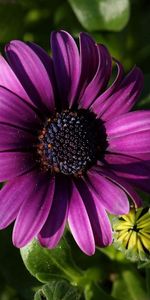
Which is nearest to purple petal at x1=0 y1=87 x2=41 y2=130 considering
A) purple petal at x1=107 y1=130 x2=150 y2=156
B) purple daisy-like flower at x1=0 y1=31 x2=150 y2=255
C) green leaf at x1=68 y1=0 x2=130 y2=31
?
purple daisy-like flower at x1=0 y1=31 x2=150 y2=255

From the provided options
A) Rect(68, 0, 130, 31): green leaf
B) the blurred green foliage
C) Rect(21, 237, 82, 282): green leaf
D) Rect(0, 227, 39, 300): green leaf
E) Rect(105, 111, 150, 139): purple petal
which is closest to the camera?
Rect(105, 111, 150, 139): purple petal

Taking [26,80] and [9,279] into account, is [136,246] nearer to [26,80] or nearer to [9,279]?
[26,80]

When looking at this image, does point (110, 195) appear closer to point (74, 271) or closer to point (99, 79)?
point (99, 79)

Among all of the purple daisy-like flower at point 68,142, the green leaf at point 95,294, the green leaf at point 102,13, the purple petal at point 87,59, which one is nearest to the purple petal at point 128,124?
the purple daisy-like flower at point 68,142

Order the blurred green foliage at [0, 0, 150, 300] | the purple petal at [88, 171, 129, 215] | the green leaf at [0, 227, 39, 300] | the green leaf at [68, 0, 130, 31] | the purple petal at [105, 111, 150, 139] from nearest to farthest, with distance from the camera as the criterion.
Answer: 1. the purple petal at [88, 171, 129, 215]
2. the purple petal at [105, 111, 150, 139]
3. the blurred green foliage at [0, 0, 150, 300]
4. the green leaf at [0, 227, 39, 300]
5. the green leaf at [68, 0, 130, 31]

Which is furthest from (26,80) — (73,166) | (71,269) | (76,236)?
(71,269)

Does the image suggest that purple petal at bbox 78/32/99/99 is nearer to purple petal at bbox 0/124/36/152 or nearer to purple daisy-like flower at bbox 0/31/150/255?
purple daisy-like flower at bbox 0/31/150/255
